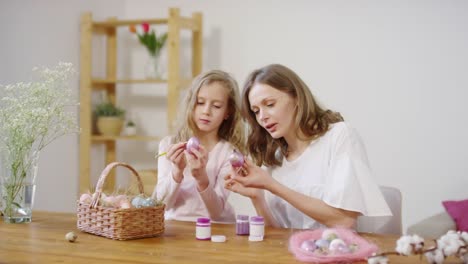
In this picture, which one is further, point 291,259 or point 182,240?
point 182,240

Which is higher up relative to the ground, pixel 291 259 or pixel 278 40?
pixel 278 40

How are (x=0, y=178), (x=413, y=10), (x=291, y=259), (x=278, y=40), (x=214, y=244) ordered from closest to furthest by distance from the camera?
(x=291, y=259) < (x=214, y=244) < (x=0, y=178) < (x=413, y=10) < (x=278, y=40)

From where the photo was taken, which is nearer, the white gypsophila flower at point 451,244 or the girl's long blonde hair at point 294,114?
the white gypsophila flower at point 451,244

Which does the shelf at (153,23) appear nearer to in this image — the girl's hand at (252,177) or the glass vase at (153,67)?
the glass vase at (153,67)

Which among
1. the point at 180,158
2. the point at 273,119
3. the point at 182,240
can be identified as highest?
the point at 273,119

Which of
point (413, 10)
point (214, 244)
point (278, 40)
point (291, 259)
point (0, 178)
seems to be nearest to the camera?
A: point (291, 259)

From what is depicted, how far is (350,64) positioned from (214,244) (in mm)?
2822

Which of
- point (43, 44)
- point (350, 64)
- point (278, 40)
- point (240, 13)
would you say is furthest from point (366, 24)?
point (43, 44)

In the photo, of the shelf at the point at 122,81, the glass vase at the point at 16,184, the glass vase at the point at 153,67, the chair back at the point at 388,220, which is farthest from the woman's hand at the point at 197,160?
the glass vase at the point at 153,67

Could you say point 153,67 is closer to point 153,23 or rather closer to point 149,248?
point 153,23

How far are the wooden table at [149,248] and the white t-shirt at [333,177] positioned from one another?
151mm

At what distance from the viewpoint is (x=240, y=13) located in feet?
16.4

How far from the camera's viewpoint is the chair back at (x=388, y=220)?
2646mm

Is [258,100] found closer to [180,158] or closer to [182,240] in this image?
[180,158]
